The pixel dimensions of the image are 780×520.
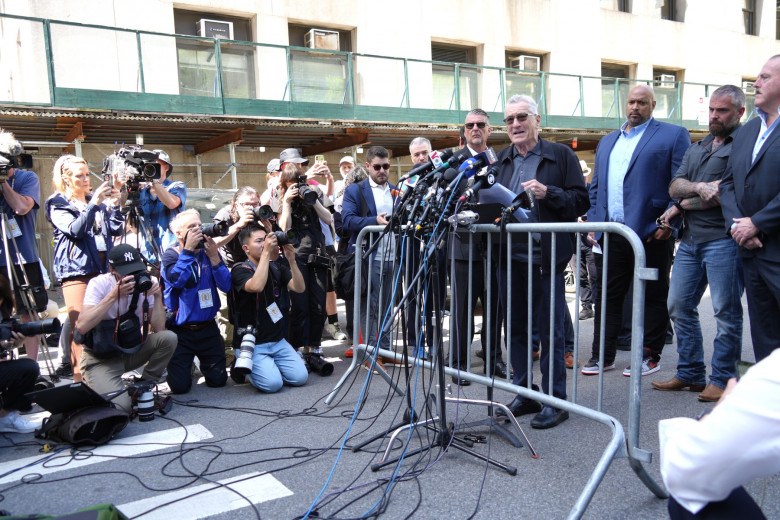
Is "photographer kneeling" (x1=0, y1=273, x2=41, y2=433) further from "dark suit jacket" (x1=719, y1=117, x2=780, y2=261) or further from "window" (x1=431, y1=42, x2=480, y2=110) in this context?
"window" (x1=431, y1=42, x2=480, y2=110)

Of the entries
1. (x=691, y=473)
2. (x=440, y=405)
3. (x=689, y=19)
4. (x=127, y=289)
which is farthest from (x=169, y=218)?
(x=689, y=19)

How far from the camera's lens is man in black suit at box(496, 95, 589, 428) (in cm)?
373

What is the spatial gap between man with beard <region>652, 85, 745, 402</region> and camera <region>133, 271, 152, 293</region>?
12.4ft

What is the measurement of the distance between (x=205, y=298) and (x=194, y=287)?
13cm

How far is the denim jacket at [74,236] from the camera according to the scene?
16.5ft

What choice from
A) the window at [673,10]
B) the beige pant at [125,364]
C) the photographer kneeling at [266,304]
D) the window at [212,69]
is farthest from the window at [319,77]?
the window at [673,10]

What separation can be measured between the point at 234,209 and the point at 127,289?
4.55 feet

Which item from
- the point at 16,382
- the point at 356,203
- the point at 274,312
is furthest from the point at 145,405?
the point at 356,203

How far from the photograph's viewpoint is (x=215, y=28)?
1330 cm

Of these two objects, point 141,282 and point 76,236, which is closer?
point 141,282

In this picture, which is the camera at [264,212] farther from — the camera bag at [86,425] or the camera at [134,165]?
the camera bag at [86,425]

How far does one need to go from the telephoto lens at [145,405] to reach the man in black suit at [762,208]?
396 cm

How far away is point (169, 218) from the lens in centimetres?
593

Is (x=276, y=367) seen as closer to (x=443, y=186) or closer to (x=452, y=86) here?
(x=443, y=186)
